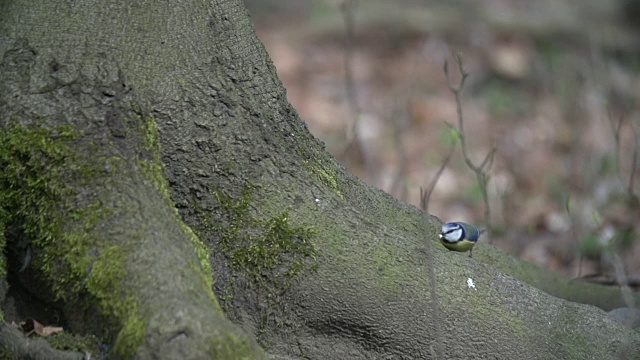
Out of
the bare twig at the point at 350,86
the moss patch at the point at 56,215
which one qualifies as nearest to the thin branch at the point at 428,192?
the moss patch at the point at 56,215

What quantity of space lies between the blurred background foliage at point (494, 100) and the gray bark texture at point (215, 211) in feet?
8.21

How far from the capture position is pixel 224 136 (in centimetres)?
239

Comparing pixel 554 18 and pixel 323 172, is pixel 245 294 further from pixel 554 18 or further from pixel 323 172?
pixel 554 18

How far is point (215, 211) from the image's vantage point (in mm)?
2385

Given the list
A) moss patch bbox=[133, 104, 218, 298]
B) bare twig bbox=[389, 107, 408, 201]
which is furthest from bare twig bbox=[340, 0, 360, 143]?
moss patch bbox=[133, 104, 218, 298]

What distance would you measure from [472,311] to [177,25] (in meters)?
1.20

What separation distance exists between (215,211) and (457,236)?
2.72 feet

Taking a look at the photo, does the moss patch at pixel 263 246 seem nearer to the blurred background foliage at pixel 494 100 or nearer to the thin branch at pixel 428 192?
the thin branch at pixel 428 192

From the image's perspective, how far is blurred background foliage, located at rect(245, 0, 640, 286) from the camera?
5656 mm

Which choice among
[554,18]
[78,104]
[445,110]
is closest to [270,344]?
[78,104]

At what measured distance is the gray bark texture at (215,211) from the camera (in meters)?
2.18

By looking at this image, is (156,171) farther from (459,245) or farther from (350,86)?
(350,86)

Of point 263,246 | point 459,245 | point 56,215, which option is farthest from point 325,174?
point 56,215

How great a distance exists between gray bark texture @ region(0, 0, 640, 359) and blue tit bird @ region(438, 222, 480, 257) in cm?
16
